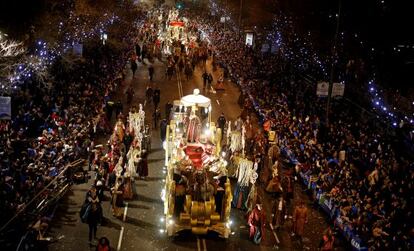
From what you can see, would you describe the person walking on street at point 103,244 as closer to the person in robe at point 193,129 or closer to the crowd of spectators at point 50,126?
the crowd of spectators at point 50,126

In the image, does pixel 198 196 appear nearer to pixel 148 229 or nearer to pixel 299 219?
pixel 148 229

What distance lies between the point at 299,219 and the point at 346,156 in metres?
4.90

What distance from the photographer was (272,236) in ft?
48.7

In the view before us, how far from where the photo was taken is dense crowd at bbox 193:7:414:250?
13898 mm

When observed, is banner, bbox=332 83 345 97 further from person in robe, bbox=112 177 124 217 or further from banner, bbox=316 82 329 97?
person in robe, bbox=112 177 124 217

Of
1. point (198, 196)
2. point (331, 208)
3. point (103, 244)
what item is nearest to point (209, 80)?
point (331, 208)

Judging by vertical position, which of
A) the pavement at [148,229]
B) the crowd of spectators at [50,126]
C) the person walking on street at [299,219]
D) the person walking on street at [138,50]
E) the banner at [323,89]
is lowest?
the pavement at [148,229]

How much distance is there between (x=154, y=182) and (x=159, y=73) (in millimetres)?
19531

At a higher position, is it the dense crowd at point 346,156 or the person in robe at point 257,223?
the dense crowd at point 346,156

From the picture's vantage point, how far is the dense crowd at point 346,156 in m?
13.9

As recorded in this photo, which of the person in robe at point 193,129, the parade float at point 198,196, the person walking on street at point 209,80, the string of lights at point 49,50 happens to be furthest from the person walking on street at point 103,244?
the person walking on street at point 209,80

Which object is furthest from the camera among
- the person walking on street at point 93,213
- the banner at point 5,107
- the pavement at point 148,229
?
the banner at point 5,107

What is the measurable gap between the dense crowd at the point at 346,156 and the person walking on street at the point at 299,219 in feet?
4.36

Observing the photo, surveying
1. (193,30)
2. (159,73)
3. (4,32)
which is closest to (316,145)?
(4,32)
